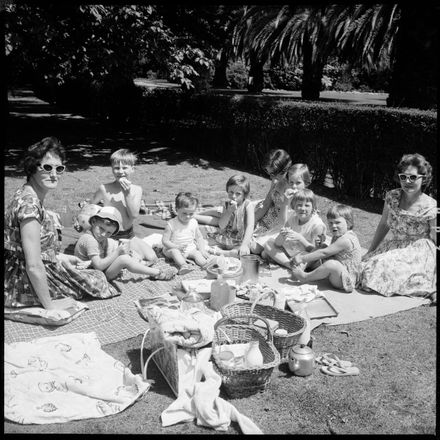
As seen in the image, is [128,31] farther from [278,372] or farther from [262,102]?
[278,372]

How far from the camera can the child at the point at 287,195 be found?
256 inches

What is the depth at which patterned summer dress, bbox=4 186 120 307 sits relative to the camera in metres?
4.41

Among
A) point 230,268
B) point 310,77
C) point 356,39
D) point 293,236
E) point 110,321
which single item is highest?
point 356,39

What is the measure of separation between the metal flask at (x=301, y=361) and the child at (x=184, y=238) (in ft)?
7.24

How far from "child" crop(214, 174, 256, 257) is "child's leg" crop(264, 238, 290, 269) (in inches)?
8.9

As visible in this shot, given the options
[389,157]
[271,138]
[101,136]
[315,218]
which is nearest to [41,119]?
[101,136]

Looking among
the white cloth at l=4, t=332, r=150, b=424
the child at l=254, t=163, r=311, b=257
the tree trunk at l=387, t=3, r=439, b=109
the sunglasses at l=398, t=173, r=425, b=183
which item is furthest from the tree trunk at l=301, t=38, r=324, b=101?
the white cloth at l=4, t=332, r=150, b=424

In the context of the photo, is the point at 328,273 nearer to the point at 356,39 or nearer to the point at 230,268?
the point at 230,268

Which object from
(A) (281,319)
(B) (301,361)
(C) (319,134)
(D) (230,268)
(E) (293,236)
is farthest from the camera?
(C) (319,134)

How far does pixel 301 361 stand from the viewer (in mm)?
3873

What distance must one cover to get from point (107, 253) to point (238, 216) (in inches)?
69.6

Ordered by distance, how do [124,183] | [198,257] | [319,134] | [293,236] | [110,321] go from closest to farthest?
[110,321], [293,236], [198,257], [124,183], [319,134]

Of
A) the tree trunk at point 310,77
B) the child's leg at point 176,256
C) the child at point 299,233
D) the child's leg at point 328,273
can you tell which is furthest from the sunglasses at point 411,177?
the tree trunk at point 310,77

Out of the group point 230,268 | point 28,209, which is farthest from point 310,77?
point 28,209
